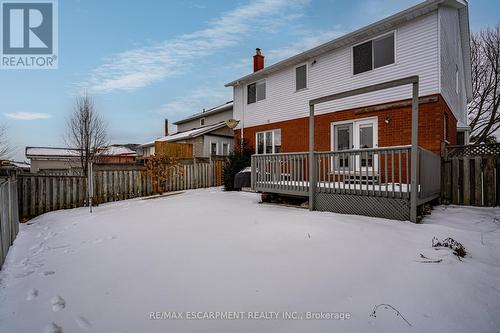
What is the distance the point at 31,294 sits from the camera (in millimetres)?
2586

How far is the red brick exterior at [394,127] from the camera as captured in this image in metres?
7.78

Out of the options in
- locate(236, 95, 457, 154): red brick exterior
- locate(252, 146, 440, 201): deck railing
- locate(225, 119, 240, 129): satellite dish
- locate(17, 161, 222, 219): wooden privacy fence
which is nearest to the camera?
locate(252, 146, 440, 201): deck railing

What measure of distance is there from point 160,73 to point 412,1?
14410 millimetres

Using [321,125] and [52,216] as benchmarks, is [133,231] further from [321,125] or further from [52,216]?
[321,125]

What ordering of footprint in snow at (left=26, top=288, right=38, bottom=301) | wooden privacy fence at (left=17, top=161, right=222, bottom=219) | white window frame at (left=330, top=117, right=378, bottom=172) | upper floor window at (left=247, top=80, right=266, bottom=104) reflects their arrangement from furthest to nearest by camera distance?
1. upper floor window at (left=247, top=80, right=266, bottom=104)
2. white window frame at (left=330, top=117, right=378, bottom=172)
3. wooden privacy fence at (left=17, top=161, right=222, bottom=219)
4. footprint in snow at (left=26, top=288, right=38, bottom=301)

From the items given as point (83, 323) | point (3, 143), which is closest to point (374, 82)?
point (83, 323)

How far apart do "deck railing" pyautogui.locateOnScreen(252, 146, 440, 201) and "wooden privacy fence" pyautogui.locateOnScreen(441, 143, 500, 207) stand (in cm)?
64

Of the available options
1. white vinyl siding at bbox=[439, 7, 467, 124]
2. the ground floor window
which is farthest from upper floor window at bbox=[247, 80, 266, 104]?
white vinyl siding at bbox=[439, 7, 467, 124]

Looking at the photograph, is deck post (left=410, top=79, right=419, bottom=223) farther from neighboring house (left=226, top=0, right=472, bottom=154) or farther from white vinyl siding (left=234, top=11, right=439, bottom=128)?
white vinyl siding (left=234, top=11, right=439, bottom=128)

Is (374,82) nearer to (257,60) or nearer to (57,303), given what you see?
(257,60)

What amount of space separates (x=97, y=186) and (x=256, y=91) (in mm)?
9218

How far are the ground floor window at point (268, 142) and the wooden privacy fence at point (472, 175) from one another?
685 cm

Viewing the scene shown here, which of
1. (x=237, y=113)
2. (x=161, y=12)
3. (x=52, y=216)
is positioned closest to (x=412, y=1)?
(x=237, y=113)

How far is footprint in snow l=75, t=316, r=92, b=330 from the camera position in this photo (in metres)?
2.02
